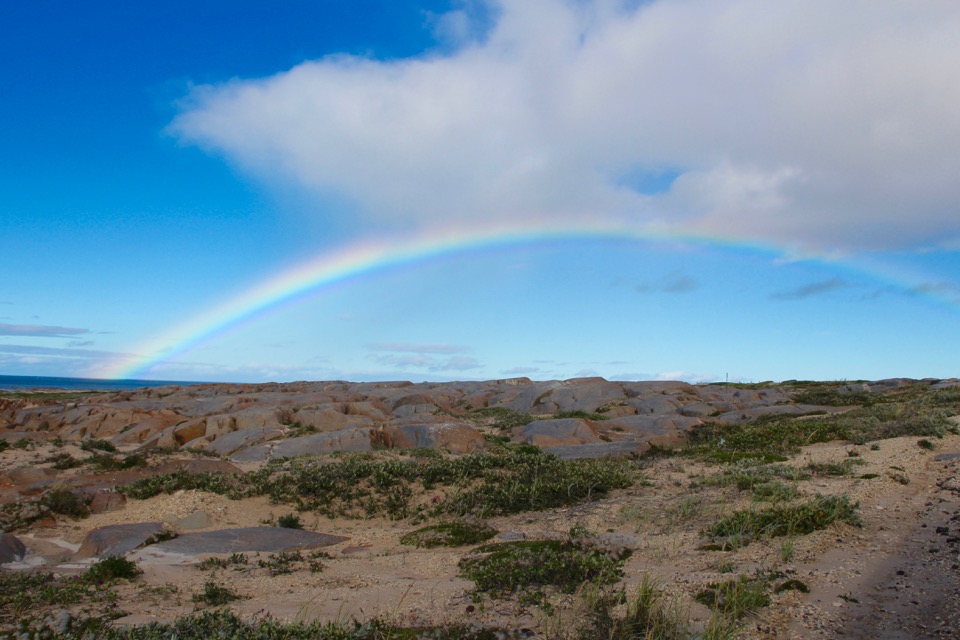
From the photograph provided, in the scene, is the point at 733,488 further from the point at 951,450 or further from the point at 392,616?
the point at 392,616

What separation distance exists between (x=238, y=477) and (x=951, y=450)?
20841 mm

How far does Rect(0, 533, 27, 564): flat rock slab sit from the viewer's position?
11.6 metres

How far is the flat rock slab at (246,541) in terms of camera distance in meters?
12.4

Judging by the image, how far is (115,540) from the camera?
1246 centimetres

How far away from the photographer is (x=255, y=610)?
26.0 feet

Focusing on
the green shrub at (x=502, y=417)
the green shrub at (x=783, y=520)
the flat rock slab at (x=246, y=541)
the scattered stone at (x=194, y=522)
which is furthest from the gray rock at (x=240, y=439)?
the green shrub at (x=783, y=520)

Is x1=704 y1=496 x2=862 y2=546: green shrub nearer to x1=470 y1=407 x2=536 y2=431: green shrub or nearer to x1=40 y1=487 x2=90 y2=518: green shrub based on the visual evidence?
x1=40 y1=487 x2=90 y2=518: green shrub

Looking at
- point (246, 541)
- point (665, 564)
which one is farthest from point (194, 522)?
point (665, 564)

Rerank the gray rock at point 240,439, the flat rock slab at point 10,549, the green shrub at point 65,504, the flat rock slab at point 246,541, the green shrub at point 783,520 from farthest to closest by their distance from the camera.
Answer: the gray rock at point 240,439 < the green shrub at point 65,504 < the flat rock slab at point 246,541 < the flat rock slab at point 10,549 < the green shrub at point 783,520

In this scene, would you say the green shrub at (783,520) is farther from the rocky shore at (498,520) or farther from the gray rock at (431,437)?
the gray rock at (431,437)

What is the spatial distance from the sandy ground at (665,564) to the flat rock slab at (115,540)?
2.27 ft

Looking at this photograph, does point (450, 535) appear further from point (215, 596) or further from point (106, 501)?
point (106, 501)

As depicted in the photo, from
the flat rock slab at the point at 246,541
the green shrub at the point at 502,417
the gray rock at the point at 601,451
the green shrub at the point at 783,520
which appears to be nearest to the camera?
the green shrub at the point at 783,520

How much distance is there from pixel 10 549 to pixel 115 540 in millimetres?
1817
